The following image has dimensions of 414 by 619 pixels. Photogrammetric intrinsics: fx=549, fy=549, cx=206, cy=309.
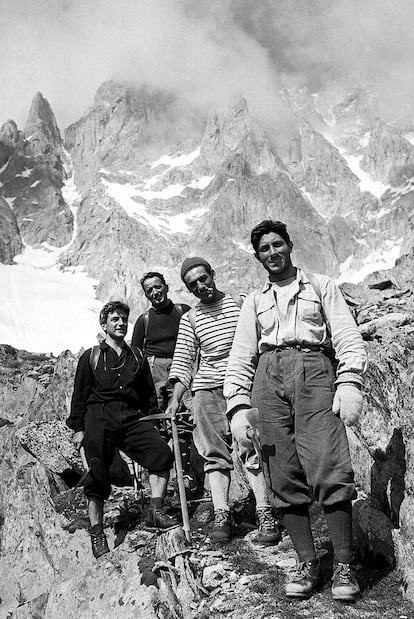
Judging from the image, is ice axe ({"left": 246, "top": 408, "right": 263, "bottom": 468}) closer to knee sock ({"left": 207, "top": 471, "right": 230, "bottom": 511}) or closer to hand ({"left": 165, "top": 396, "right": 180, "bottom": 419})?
knee sock ({"left": 207, "top": 471, "right": 230, "bottom": 511})

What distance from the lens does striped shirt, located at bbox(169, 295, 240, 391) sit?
5.59m

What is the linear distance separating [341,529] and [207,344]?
2397 millimetres

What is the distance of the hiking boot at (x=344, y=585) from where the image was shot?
142 inches

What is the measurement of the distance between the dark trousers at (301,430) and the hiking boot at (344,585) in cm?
44

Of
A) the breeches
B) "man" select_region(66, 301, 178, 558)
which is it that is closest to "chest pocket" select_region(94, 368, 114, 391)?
"man" select_region(66, 301, 178, 558)

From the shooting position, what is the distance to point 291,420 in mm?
4195

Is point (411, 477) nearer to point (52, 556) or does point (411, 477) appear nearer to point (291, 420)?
point (291, 420)

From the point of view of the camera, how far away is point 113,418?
19.0 feet

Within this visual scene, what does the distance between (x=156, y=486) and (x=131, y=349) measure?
4.99 feet

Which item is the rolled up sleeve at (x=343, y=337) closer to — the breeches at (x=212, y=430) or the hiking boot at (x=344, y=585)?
the hiking boot at (x=344, y=585)

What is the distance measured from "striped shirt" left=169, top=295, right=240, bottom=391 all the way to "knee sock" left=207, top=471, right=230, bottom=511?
2.81ft

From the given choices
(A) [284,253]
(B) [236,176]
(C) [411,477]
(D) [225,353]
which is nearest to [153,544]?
(D) [225,353]

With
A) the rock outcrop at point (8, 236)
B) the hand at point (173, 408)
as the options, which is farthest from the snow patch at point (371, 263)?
the hand at point (173, 408)

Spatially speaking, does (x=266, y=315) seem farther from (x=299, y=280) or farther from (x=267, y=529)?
(x=267, y=529)
